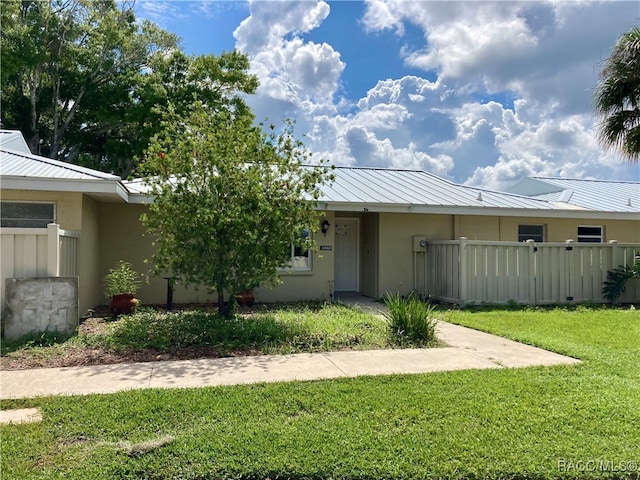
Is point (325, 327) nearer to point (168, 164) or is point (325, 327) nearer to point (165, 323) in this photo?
point (165, 323)

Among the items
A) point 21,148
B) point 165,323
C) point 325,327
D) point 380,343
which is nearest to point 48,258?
point 165,323

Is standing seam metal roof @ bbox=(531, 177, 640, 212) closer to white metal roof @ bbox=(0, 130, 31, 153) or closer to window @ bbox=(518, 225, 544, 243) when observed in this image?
window @ bbox=(518, 225, 544, 243)

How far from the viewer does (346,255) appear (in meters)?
14.2

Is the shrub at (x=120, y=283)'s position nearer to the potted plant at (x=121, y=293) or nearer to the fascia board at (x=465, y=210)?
the potted plant at (x=121, y=293)

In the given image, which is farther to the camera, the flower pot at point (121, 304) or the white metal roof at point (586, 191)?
the white metal roof at point (586, 191)

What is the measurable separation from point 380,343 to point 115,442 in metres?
4.38

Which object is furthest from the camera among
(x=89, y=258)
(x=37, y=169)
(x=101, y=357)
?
(x=89, y=258)

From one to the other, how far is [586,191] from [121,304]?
62.0 ft

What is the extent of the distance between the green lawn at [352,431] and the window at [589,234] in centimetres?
1071

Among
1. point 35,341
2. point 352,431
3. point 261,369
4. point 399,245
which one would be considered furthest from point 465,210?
point 35,341

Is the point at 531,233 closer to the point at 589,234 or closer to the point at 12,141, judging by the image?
the point at 589,234

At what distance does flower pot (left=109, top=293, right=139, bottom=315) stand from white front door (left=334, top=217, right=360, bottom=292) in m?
6.50

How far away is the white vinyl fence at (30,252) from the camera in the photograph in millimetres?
7000

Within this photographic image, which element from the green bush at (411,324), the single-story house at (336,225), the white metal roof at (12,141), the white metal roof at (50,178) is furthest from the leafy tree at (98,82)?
the green bush at (411,324)
